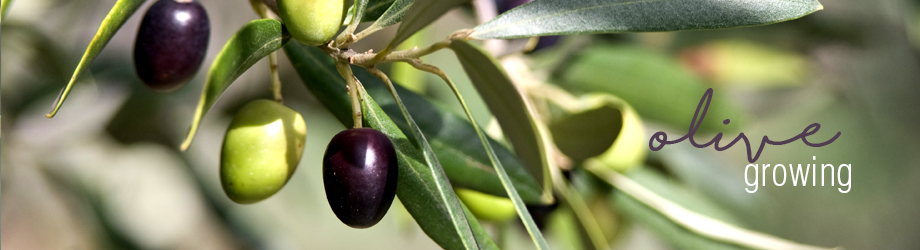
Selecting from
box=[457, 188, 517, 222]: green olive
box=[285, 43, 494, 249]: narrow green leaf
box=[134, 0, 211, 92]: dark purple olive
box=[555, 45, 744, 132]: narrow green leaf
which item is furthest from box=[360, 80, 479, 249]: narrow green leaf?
box=[555, 45, 744, 132]: narrow green leaf

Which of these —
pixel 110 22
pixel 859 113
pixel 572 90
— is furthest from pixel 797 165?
pixel 110 22

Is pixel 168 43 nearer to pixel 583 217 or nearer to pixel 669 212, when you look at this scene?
pixel 583 217

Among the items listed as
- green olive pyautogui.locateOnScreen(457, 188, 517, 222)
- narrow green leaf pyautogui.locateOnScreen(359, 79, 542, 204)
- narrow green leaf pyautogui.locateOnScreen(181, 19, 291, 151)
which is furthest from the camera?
green olive pyautogui.locateOnScreen(457, 188, 517, 222)

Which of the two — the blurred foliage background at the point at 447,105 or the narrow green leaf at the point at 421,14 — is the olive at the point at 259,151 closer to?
the narrow green leaf at the point at 421,14

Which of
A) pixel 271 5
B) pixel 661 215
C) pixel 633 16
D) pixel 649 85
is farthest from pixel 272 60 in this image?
pixel 649 85

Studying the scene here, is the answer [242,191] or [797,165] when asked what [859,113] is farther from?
[242,191]

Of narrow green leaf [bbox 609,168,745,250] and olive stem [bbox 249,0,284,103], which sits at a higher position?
olive stem [bbox 249,0,284,103]

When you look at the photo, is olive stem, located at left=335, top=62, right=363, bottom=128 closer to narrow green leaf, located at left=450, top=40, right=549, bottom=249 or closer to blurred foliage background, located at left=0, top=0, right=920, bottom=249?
narrow green leaf, located at left=450, top=40, right=549, bottom=249
